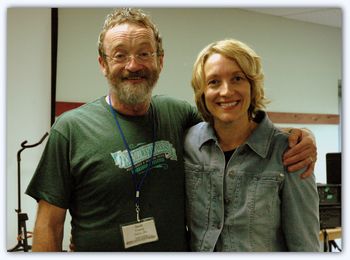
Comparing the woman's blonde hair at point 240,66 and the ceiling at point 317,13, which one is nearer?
the woman's blonde hair at point 240,66

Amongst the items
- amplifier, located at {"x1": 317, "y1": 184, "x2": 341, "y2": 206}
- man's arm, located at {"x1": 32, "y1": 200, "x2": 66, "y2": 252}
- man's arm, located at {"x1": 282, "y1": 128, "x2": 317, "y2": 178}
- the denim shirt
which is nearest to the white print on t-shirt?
the denim shirt

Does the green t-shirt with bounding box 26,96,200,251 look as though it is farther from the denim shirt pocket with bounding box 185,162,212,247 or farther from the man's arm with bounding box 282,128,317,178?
the man's arm with bounding box 282,128,317,178

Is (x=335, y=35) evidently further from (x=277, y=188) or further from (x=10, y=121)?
(x=10, y=121)

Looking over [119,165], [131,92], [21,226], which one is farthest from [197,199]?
[21,226]

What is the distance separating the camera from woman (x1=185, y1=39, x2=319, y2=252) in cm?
130

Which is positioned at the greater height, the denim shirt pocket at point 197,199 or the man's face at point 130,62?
the man's face at point 130,62

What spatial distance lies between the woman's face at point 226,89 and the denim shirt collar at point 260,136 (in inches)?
2.2

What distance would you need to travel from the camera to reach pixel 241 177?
1334mm

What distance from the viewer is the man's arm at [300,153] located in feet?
4.26

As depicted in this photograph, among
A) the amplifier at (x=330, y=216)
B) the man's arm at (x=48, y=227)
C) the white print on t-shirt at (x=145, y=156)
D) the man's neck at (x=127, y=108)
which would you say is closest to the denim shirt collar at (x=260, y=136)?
the white print on t-shirt at (x=145, y=156)

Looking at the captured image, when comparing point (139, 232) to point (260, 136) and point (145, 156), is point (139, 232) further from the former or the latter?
point (260, 136)

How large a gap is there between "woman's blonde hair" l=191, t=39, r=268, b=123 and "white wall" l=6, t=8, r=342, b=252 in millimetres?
67

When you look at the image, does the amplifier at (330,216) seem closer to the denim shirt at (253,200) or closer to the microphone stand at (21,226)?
the denim shirt at (253,200)

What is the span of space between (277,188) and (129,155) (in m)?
0.44
